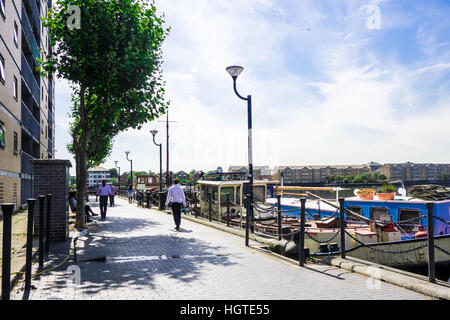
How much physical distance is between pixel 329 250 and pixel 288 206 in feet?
24.1

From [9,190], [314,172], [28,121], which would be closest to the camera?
[9,190]

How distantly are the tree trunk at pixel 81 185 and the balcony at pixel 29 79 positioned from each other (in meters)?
12.3

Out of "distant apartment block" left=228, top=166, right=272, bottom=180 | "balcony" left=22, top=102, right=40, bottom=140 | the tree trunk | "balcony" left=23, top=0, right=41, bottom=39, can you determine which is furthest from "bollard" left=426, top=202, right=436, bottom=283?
"balcony" left=23, top=0, right=41, bottom=39

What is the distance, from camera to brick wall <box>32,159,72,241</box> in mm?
8180

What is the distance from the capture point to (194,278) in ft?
17.7

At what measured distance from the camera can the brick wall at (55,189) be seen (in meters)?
8.18

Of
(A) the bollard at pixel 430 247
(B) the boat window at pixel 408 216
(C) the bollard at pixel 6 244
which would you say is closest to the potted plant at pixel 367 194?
(B) the boat window at pixel 408 216

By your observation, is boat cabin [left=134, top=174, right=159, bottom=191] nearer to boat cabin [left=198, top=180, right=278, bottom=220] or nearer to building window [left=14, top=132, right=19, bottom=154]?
building window [left=14, top=132, right=19, bottom=154]

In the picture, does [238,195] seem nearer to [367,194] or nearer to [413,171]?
[367,194]

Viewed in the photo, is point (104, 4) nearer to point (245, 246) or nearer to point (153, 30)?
point (153, 30)

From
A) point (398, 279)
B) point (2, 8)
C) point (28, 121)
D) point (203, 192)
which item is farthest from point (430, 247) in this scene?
point (28, 121)

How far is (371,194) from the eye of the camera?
483 inches

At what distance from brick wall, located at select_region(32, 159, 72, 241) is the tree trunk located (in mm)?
3056

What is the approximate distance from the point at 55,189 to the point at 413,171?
165410 millimetres
